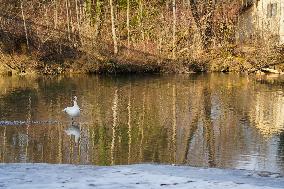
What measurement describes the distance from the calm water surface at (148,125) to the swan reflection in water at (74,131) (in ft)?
0.11

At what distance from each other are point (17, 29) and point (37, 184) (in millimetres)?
38925

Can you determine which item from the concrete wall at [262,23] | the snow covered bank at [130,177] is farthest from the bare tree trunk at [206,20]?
the snow covered bank at [130,177]

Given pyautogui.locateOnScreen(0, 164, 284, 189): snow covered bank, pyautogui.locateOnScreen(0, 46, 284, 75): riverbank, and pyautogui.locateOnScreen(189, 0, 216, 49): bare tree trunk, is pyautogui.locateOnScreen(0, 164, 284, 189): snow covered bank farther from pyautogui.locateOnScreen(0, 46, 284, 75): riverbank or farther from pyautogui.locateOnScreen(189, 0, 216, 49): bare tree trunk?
pyautogui.locateOnScreen(189, 0, 216, 49): bare tree trunk

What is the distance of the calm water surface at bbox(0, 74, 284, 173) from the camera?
1427cm

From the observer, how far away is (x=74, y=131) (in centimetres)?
1778

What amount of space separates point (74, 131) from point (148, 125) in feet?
9.33

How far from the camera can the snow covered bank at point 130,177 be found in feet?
30.6

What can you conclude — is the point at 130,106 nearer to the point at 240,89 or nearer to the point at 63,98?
the point at 63,98

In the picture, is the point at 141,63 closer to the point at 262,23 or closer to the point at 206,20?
the point at 206,20

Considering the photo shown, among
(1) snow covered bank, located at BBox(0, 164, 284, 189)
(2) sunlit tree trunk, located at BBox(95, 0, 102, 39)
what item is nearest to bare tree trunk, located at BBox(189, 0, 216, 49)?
(2) sunlit tree trunk, located at BBox(95, 0, 102, 39)

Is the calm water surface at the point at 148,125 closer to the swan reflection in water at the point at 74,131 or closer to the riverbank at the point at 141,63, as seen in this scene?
the swan reflection in water at the point at 74,131

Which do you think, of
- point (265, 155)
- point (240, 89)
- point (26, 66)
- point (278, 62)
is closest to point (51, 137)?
point (265, 155)

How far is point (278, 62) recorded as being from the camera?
42625mm

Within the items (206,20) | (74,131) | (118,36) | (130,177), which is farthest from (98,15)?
(130,177)
